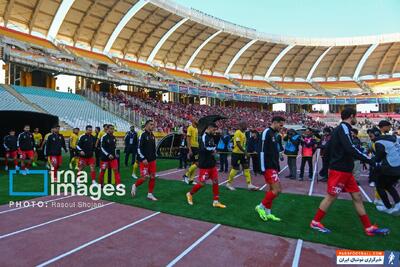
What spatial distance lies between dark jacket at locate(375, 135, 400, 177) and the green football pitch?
0.92 metres

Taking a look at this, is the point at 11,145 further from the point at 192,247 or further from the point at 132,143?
the point at 192,247

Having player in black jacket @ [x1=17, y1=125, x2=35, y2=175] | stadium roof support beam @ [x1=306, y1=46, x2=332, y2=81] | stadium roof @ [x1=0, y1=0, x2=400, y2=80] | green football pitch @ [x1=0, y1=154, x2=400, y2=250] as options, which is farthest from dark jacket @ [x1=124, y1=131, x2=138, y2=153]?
stadium roof support beam @ [x1=306, y1=46, x2=332, y2=81]

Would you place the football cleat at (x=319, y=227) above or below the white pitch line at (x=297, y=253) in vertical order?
above

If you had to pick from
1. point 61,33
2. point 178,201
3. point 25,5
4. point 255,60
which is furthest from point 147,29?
point 178,201

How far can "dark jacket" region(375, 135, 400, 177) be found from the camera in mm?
5712

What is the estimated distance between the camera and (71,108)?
26609 mm

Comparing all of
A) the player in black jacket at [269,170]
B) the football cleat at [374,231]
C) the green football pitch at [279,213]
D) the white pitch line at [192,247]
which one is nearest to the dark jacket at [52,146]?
the green football pitch at [279,213]

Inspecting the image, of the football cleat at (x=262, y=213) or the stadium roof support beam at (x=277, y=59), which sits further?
the stadium roof support beam at (x=277, y=59)

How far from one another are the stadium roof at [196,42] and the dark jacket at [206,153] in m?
31.8

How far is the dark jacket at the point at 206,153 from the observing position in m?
6.66

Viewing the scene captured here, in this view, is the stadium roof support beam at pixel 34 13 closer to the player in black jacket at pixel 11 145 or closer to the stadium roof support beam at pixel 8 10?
the stadium roof support beam at pixel 8 10

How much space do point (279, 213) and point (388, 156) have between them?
7.52 feet

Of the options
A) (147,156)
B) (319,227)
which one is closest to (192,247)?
(319,227)

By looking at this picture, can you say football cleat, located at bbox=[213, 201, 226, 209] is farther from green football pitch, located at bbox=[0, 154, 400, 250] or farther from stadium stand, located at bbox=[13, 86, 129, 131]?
stadium stand, located at bbox=[13, 86, 129, 131]
